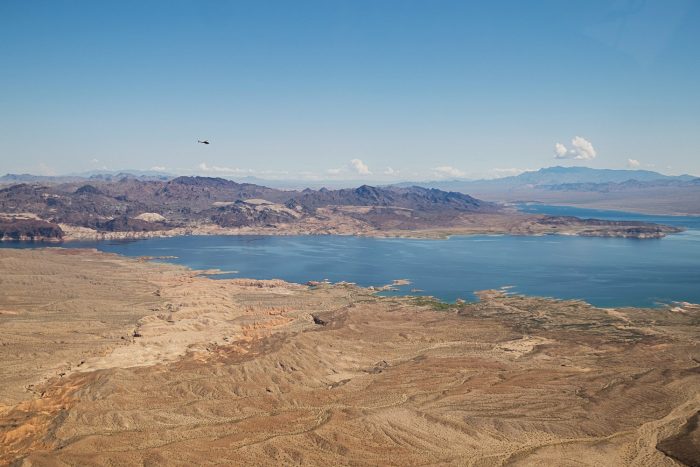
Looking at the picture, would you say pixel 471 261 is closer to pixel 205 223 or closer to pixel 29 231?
pixel 205 223

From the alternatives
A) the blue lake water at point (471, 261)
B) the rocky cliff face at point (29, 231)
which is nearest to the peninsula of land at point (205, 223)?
the rocky cliff face at point (29, 231)

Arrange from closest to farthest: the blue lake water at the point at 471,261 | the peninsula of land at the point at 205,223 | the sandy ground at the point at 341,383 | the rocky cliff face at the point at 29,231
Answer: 1. the sandy ground at the point at 341,383
2. the blue lake water at the point at 471,261
3. the rocky cliff face at the point at 29,231
4. the peninsula of land at the point at 205,223

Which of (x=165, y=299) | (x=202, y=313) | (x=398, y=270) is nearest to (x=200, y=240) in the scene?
(x=398, y=270)

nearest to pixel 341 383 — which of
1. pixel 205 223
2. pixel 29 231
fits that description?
pixel 29 231

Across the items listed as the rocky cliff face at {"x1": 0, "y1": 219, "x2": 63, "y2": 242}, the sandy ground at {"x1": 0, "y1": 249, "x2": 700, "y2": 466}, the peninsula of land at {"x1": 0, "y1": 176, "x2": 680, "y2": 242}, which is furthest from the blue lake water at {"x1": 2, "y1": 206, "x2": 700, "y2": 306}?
the sandy ground at {"x1": 0, "y1": 249, "x2": 700, "y2": 466}

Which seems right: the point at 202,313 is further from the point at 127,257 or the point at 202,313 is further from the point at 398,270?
the point at 127,257

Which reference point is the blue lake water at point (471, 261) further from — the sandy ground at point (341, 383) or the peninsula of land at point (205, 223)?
the sandy ground at point (341, 383)
